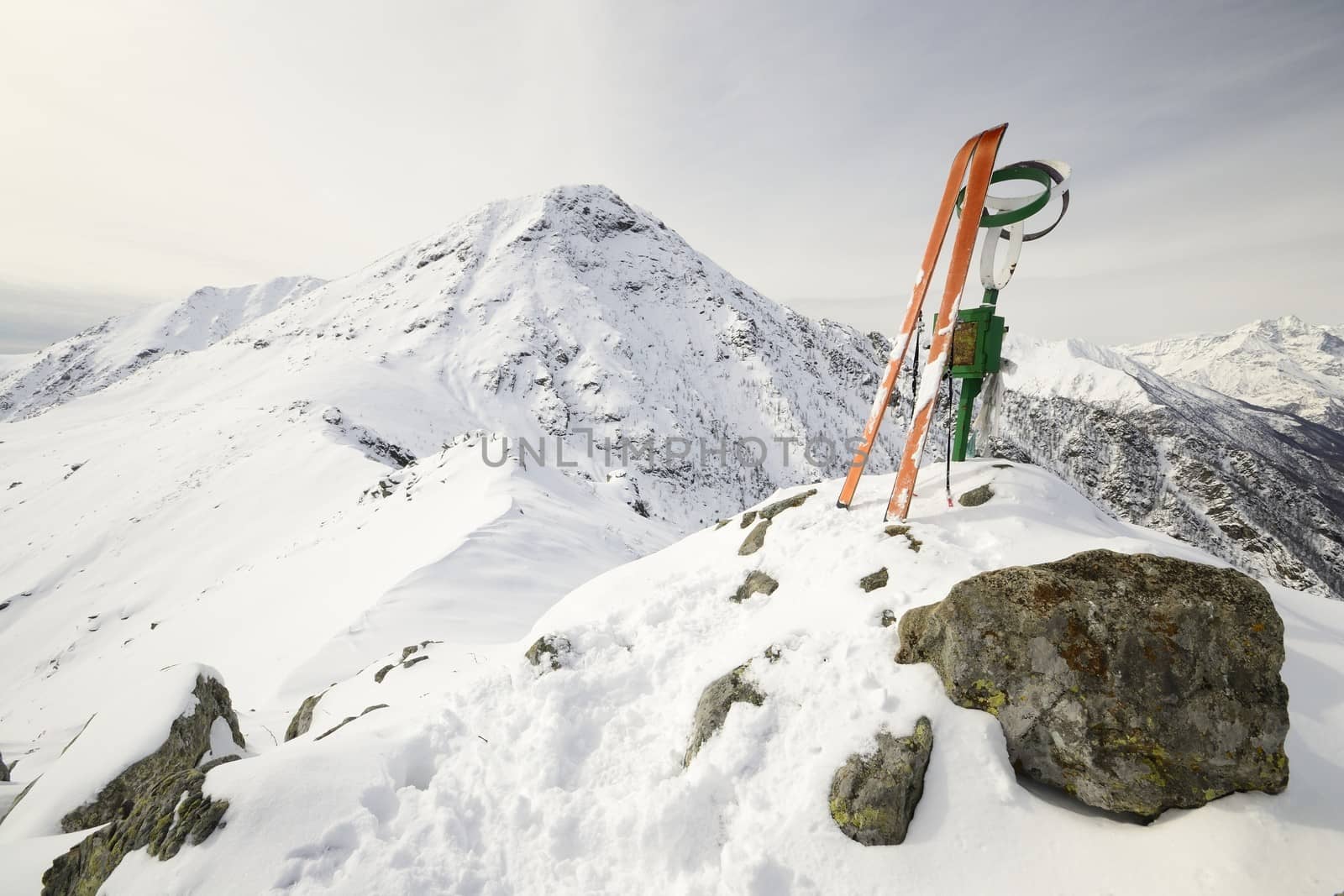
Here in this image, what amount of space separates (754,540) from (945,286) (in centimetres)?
475

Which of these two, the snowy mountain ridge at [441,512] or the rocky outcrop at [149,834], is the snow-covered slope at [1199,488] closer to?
the snowy mountain ridge at [441,512]

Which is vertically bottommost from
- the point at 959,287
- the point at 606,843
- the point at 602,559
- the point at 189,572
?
the point at 189,572

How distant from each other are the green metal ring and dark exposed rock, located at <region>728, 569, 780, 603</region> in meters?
6.00

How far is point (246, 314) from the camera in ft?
592

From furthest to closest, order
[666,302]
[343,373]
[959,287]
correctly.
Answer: [666,302] < [343,373] < [959,287]

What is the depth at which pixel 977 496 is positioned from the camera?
692 cm

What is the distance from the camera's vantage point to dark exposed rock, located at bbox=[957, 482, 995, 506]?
6859 mm

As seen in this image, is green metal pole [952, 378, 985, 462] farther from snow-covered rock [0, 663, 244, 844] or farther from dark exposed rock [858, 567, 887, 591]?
snow-covered rock [0, 663, 244, 844]

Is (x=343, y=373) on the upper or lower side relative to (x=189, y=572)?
upper

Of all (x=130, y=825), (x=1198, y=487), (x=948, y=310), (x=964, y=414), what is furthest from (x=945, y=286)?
(x=1198, y=487)

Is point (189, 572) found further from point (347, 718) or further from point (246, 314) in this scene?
point (246, 314)

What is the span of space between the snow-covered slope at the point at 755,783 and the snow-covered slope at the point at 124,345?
150170mm

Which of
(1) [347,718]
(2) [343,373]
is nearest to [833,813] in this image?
(1) [347,718]

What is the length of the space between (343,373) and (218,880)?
168 ft
